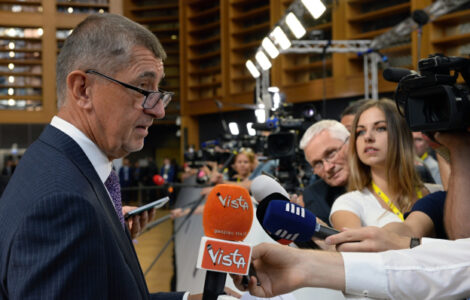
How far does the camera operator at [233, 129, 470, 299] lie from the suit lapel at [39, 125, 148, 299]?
9.8 inches

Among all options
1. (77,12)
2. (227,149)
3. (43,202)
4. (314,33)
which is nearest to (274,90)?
(227,149)

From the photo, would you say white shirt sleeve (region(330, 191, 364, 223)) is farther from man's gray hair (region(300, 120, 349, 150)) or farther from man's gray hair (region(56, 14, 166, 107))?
man's gray hair (region(56, 14, 166, 107))

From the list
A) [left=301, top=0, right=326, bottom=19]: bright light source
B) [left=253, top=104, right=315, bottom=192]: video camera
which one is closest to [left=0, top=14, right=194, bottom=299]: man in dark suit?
[left=253, top=104, right=315, bottom=192]: video camera

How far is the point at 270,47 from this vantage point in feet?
19.9

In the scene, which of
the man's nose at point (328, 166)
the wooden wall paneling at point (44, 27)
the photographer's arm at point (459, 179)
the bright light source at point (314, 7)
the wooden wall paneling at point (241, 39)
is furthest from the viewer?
the wooden wall paneling at point (44, 27)

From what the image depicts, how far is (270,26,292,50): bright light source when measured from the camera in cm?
567

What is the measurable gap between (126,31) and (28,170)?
38cm

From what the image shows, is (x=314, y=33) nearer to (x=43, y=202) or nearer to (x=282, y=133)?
(x=282, y=133)

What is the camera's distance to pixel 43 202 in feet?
2.46

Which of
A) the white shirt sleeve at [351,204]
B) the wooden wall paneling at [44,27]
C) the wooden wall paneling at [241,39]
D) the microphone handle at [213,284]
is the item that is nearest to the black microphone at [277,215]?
the microphone handle at [213,284]

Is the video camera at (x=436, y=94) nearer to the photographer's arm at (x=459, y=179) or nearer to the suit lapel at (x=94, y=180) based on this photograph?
the photographer's arm at (x=459, y=179)

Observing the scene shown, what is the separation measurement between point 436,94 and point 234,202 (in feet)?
1.74

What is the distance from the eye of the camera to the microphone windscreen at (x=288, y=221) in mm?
822

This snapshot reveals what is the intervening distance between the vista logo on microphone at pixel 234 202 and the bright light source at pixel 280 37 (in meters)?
5.05
